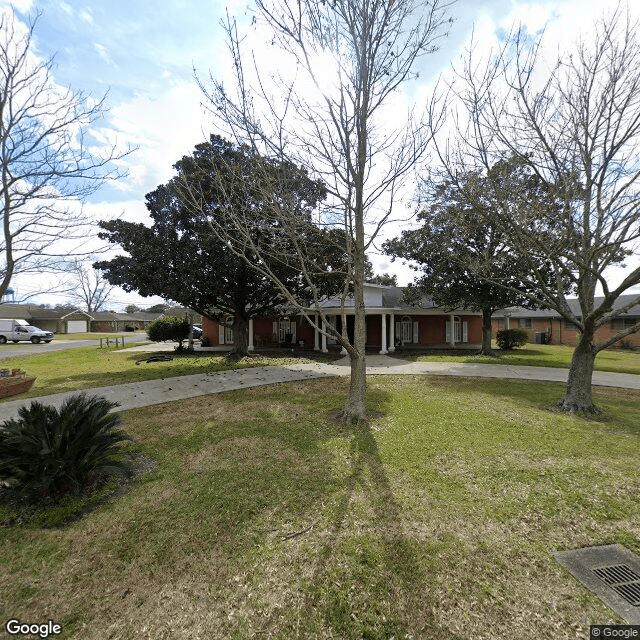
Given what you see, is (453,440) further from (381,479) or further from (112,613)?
(112,613)

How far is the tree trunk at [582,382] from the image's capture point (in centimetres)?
765

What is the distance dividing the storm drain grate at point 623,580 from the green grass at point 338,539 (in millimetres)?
263

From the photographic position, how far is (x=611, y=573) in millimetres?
2693

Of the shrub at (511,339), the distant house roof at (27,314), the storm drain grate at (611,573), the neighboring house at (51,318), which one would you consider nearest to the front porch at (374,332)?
the shrub at (511,339)

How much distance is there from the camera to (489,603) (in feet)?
7.87

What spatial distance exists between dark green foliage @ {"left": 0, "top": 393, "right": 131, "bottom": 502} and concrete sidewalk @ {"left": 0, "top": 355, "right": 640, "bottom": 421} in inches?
148

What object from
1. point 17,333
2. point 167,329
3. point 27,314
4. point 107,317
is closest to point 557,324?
point 167,329

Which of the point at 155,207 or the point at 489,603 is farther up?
the point at 155,207

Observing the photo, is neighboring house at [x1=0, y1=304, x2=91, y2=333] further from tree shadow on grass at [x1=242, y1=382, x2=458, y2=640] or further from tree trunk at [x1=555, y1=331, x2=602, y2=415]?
tree trunk at [x1=555, y1=331, x2=602, y2=415]

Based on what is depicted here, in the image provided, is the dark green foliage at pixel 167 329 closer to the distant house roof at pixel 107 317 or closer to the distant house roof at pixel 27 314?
the distant house roof at pixel 27 314

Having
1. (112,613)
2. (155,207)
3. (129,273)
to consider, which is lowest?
(112,613)

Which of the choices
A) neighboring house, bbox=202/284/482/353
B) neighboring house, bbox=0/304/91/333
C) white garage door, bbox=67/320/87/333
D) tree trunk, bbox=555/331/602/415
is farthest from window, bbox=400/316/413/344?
white garage door, bbox=67/320/87/333

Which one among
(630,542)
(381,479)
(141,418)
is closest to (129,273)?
(141,418)

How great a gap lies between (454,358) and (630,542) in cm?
1471
